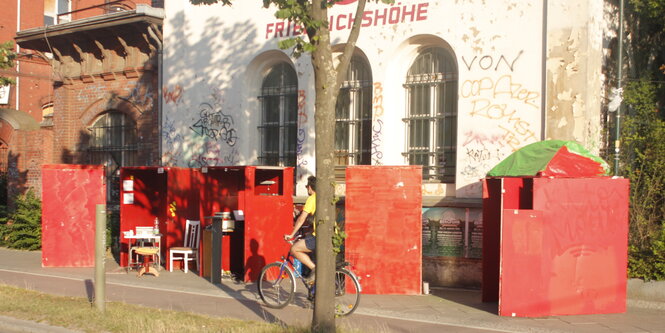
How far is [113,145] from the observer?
2002 cm

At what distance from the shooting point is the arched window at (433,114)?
14.4 metres

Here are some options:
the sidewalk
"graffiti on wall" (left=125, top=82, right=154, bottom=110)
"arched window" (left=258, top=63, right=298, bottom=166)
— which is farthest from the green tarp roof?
"graffiti on wall" (left=125, top=82, right=154, bottom=110)

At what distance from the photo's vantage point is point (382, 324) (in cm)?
963

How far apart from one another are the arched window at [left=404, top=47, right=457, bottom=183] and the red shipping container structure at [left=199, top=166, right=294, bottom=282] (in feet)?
9.05

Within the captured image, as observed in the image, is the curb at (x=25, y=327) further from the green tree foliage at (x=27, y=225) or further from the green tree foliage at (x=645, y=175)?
the green tree foliage at (x=27, y=225)

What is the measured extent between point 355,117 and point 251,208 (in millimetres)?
3585

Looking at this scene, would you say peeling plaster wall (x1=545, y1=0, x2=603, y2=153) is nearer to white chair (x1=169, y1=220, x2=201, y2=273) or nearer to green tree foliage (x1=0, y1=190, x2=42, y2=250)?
white chair (x1=169, y1=220, x2=201, y2=273)

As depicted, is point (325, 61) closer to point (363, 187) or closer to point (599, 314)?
point (363, 187)

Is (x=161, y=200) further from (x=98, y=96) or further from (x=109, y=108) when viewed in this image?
(x=98, y=96)

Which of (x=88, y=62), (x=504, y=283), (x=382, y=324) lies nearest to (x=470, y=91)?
(x=504, y=283)

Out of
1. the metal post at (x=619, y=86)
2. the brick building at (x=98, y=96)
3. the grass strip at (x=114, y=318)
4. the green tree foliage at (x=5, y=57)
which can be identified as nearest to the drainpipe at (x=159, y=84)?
the brick building at (x=98, y=96)

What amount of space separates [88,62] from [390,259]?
39.4 feet

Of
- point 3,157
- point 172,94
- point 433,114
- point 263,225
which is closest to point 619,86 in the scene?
point 433,114

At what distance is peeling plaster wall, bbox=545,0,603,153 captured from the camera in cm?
1257
